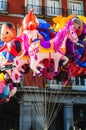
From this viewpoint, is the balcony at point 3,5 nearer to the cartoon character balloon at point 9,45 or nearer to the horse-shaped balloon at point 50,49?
the cartoon character balloon at point 9,45

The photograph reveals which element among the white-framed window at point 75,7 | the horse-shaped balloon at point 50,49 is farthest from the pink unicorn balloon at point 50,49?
the white-framed window at point 75,7

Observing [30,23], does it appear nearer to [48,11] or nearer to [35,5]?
[48,11]

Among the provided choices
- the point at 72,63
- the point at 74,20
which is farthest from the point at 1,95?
the point at 74,20

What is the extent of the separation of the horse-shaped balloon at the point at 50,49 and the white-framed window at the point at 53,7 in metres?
10.6

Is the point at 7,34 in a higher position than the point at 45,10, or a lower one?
lower

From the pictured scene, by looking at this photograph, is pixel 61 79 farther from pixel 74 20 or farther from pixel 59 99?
pixel 59 99

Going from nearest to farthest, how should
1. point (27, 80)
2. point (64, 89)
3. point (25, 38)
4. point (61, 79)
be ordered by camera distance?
point (25, 38) → point (61, 79) → point (27, 80) → point (64, 89)

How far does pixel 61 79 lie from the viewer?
11.9 m

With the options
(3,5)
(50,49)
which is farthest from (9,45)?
(3,5)

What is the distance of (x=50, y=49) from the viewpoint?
424 inches

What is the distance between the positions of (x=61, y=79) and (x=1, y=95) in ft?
8.44

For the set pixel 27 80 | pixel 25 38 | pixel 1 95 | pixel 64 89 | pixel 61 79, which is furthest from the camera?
pixel 64 89

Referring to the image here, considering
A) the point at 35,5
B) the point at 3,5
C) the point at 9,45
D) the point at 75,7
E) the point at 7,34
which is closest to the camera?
the point at 9,45

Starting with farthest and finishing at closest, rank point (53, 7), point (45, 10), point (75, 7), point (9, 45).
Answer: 1. point (75, 7)
2. point (53, 7)
3. point (45, 10)
4. point (9, 45)
